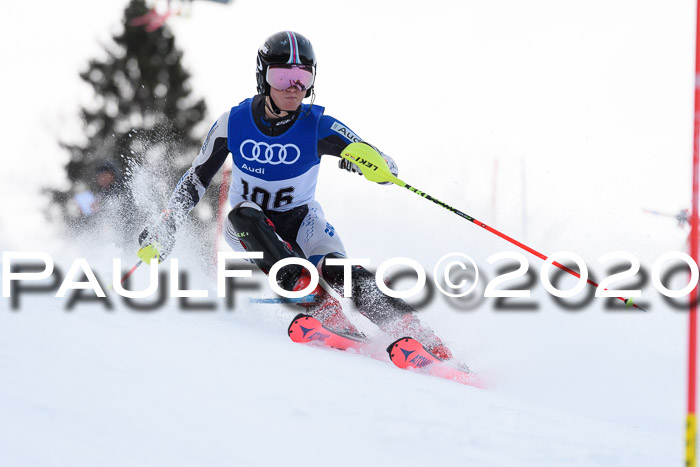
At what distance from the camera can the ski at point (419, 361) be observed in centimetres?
313

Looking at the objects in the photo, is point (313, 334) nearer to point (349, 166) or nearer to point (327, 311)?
point (327, 311)

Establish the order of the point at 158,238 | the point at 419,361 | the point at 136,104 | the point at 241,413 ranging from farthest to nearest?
the point at 136,104
the point at 158,238
the point at 419,361
the point at 241,413

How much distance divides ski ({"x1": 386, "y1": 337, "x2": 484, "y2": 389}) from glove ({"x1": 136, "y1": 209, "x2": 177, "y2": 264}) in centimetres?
150

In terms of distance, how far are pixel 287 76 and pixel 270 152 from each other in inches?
16.3

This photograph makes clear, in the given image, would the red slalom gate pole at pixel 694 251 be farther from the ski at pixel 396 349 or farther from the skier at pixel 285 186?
the skier at pixel 285 186

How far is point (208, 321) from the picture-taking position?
352 centimetres

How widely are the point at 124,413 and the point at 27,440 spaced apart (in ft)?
0.97

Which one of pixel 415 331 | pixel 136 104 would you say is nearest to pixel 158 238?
pixel 415 331

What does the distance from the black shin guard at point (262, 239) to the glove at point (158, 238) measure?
1.66ft

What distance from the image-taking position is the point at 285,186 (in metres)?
3.69
